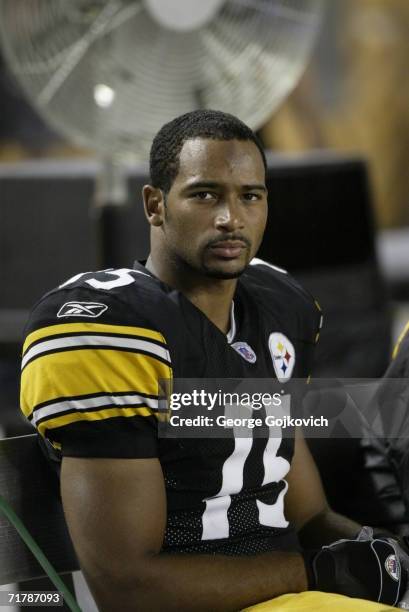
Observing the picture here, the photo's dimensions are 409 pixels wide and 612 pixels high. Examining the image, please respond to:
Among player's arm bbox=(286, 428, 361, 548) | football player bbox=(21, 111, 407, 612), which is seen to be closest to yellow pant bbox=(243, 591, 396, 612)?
football player bbox=(21, 111, 407, 612)

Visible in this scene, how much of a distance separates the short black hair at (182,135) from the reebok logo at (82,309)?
172mm

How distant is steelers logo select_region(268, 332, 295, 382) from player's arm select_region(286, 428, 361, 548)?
10 centimetres

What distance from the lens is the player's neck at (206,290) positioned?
1397mm

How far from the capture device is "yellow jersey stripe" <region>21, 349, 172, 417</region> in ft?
4.15

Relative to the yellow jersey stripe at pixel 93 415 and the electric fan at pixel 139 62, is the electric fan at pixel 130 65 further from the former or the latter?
the yellow jersey stripe at pixel 93 415

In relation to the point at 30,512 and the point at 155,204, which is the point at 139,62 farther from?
the point at 30,512

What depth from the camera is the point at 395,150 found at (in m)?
5.12

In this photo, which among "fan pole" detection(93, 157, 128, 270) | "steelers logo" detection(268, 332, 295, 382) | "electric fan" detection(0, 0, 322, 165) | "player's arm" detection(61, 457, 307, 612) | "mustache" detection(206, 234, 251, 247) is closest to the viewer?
"player's arm" detection(61, 457, 307, 612)

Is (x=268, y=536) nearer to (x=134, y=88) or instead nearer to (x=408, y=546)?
(x=408, y=546)

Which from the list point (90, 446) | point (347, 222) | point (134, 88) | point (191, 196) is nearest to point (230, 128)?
point (191, 196)

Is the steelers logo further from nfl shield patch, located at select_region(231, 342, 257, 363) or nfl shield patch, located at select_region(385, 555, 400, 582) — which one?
nfl shield patch, located at select_region(385, 555, 400, 582)

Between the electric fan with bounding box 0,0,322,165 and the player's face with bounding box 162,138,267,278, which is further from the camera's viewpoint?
the electric fan with bounding box 0,0,322,165

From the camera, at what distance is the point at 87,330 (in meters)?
1.29

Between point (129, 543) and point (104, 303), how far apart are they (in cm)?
27
